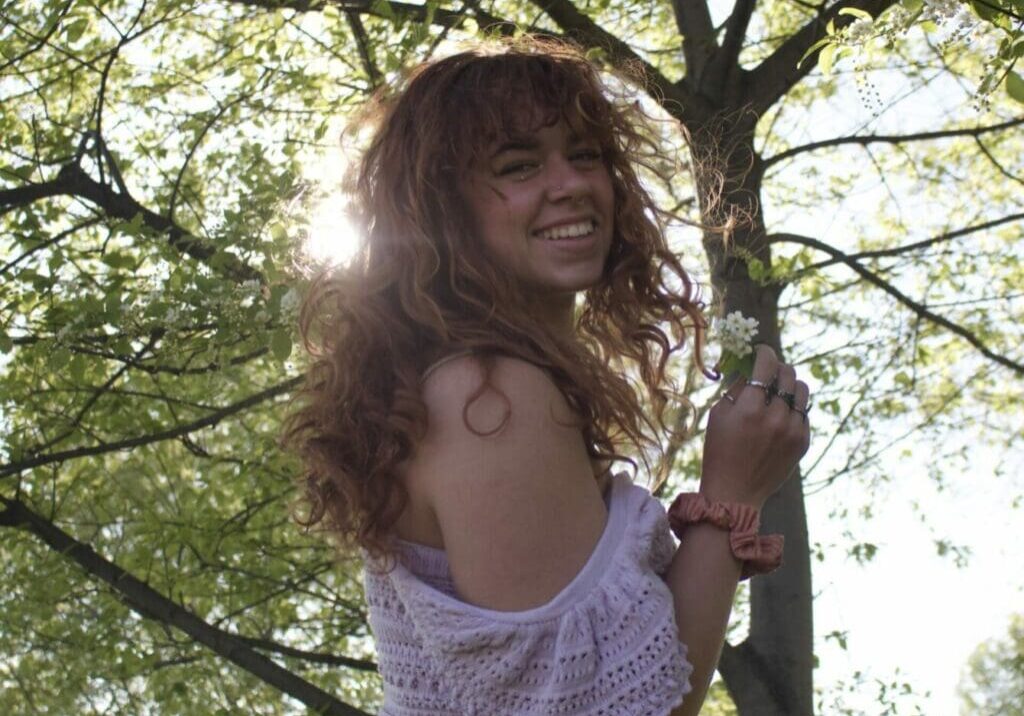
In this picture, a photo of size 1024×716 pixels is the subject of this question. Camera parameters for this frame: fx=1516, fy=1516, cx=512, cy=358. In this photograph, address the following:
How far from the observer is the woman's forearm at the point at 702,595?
177cm

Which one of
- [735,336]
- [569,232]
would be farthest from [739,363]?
[569,232]

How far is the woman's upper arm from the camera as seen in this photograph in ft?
5.46

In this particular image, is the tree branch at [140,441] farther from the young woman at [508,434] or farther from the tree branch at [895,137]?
the young woman at [508,434]

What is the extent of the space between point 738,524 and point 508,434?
341mm

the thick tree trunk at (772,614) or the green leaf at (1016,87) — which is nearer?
the green leaf at (1016,87)

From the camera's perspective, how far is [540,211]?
194cm

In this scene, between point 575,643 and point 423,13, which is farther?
point 423,13

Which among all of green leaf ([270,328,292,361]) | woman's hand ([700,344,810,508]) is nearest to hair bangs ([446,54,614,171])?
woman's hand ([700,344,810,508])

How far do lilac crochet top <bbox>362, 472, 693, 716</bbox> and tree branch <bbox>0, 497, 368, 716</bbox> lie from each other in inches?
118

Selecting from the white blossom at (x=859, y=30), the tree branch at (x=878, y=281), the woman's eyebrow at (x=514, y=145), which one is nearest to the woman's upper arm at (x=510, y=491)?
the woman's eyebrow at (x=514, y=145)

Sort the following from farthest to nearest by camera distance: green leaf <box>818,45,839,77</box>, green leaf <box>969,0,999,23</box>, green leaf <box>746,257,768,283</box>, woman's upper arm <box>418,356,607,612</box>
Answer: green leaf <box>746,257,768,283</box>, green leaf <box>818,45,839,77</box>, green leaf <box>969,0,999,23</box>, woman's upper arm <box>418,356,607,612</box>

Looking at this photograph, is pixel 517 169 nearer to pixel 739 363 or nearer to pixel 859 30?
pixel 739 363

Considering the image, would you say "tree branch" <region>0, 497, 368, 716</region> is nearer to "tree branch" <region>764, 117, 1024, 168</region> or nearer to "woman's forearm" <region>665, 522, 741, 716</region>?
"tree branch" <region>764, 117, 1024, 168</region>

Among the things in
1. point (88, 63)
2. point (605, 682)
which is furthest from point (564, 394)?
point (88, 63)
